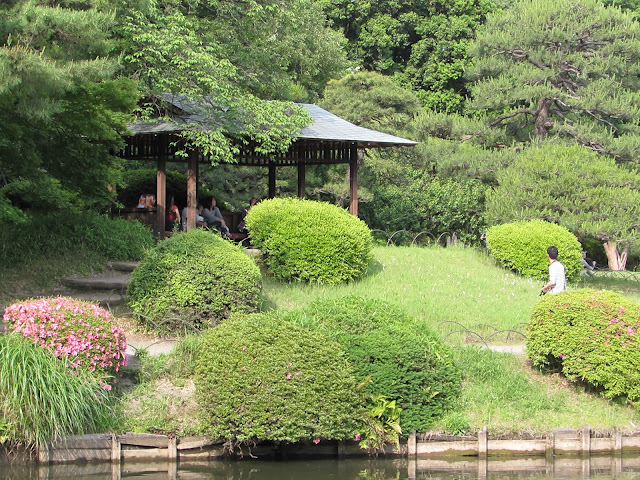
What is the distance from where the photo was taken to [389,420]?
8.84 m

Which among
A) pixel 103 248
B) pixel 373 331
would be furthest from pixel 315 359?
pixel 103 248

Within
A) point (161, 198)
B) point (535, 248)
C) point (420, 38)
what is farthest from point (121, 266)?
point (420, 38)

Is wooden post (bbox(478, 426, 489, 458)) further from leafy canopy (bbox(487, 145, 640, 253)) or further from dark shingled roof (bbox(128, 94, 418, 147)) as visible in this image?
leafy canopy (bbox(487, 145, 640, 253))

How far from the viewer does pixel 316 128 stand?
1783 cm

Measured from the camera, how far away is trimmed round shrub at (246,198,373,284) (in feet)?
44.7

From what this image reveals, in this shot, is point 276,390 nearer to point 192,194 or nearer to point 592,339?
point 592,339

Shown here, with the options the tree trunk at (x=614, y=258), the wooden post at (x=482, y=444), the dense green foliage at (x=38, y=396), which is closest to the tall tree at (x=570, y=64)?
the tree trunk at (x=614, y=258)

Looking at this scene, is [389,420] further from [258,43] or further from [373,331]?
[258,43]

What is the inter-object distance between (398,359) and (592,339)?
2.54m

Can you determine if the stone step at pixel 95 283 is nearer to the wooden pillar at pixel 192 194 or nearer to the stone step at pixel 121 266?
the stone step at pixel 121 266

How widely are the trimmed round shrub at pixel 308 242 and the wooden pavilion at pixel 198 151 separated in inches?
103

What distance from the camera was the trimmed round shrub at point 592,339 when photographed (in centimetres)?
948

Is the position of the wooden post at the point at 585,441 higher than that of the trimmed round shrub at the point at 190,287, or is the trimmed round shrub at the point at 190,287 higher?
the trimmed round shrub at the point at 190,287

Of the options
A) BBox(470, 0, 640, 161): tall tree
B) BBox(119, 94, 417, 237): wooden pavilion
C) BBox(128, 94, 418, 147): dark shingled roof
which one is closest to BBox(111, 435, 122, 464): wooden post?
BBox(119, 94, 417, 237): wooden pavilion
